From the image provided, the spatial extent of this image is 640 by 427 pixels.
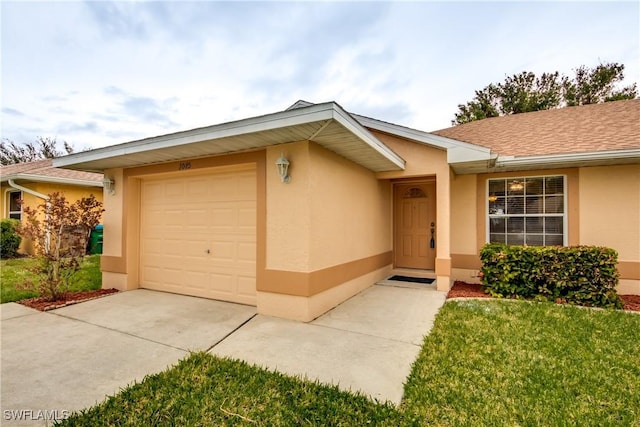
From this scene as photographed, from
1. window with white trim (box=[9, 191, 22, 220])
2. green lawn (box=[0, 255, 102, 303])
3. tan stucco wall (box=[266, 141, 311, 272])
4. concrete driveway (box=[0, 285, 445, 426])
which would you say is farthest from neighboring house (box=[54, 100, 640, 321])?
window with white trim (box=[9, 191, 22, 220])

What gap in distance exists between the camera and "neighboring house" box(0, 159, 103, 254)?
10.4 m

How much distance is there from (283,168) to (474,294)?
4.62 meters

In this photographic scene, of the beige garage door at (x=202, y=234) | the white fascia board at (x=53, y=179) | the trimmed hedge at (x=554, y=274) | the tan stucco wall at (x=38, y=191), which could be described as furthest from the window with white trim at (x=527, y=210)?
the tan stucco wall at (x=38, y=191)

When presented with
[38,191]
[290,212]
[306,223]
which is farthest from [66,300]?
[38,191]

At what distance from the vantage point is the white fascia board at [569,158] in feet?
17.9

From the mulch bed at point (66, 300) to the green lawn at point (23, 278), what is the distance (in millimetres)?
385

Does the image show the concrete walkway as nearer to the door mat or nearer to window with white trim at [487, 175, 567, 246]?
the door mat

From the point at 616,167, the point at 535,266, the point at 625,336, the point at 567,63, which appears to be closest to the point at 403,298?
the point at 535,266

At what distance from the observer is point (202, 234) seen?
5664 mm

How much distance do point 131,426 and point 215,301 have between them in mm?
3321

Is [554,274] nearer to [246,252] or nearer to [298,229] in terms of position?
[298,229]

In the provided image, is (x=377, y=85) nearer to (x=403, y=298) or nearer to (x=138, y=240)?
(x=403, y=298)

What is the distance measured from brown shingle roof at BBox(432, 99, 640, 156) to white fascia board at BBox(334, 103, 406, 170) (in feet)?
9.38

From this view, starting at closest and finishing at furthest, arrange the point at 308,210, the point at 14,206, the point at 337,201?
the point at 308,210 < the point at 337,201 < the point at 14,206
